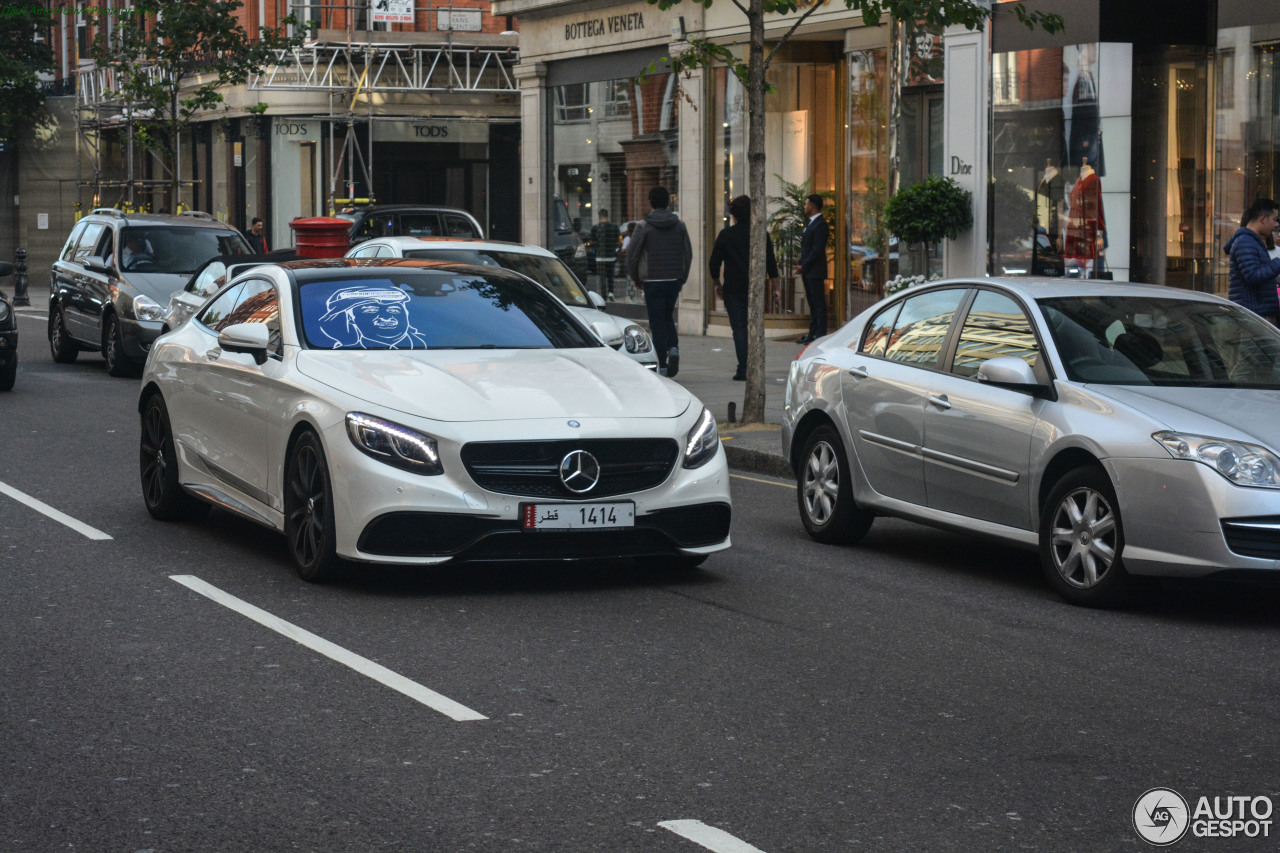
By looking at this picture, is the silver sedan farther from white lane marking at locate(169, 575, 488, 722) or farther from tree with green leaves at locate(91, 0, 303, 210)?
tree with green leaves at locate(91, 0, 303, 210)

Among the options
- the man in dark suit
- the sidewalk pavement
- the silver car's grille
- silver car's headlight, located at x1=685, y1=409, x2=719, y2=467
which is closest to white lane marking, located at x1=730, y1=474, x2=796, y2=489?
the sidewalk pavement

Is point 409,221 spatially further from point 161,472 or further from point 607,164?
point 161,472

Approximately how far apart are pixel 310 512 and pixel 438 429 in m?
0.86

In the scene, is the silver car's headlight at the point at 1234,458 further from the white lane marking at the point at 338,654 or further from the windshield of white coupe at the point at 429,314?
the white lane marking at the point at 338,654

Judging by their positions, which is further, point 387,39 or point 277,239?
point 277,239

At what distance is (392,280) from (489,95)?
36.5 meters

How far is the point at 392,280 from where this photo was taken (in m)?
9.46

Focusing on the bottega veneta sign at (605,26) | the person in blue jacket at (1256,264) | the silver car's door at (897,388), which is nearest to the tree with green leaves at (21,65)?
the bottega veneta sign at (605,26)

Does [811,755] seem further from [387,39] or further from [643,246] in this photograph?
[387,39]

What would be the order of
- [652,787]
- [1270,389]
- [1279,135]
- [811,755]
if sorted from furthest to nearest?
[1279,135] < [1270,389] < [811,755] < [652,787]

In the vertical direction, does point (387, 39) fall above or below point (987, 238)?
above

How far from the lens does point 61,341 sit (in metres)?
22.9

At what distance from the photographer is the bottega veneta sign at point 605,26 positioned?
2944cm

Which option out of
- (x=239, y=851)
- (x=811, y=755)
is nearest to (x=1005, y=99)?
(x=811, y=755)
